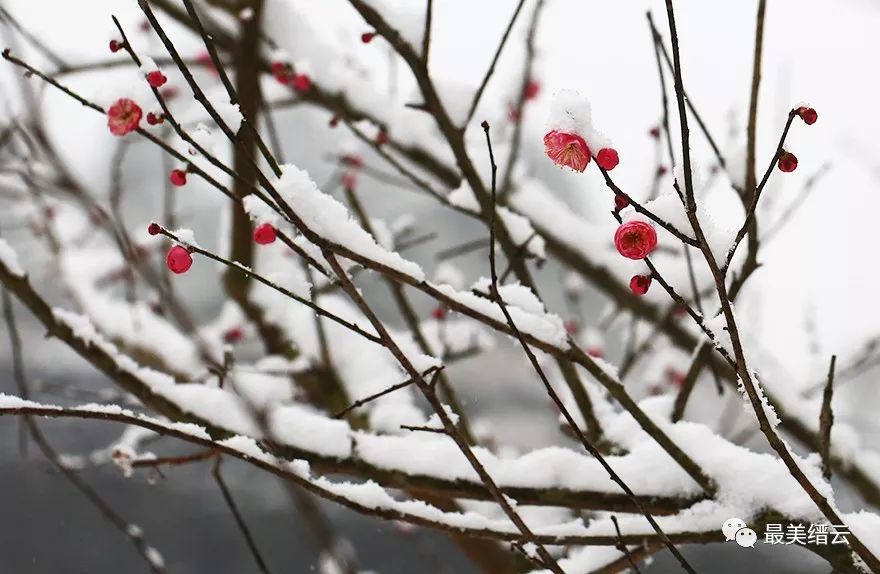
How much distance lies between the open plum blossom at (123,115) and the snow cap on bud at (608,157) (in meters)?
0.62

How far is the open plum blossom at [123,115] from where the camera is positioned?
97cm

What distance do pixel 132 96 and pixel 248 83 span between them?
1.48 m

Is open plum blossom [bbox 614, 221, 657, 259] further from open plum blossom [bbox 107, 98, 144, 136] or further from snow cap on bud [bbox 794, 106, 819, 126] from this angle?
open plum blossom [bbox 107, 98, 144, 136]

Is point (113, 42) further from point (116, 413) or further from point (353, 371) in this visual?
point (353, 371)

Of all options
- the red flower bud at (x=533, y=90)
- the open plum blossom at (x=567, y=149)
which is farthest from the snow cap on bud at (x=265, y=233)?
the red flower bud at (x=533, y=90)

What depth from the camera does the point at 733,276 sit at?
4.44ft

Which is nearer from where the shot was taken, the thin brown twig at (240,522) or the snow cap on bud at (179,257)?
the snow cap on bud at (179,257)

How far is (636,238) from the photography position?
787mm

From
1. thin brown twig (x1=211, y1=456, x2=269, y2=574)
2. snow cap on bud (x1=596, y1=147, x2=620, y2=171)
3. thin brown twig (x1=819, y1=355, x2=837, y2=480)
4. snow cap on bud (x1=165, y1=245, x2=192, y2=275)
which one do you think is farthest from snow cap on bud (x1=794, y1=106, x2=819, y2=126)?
thin brown twig (x1=211, y1=456, x2=269, y2=574)

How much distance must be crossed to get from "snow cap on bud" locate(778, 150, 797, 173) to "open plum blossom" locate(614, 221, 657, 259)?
0.16 meters

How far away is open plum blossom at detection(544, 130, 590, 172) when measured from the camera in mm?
785

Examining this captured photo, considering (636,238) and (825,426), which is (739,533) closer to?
(825,426)

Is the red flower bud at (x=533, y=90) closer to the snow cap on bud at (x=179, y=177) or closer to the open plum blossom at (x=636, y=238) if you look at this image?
the snow cap on bud at (x=179, y=177)

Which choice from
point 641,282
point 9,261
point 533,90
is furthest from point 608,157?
point 533,90
